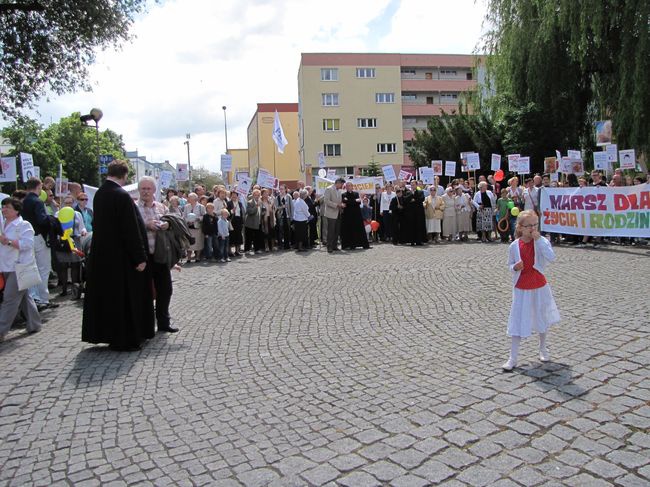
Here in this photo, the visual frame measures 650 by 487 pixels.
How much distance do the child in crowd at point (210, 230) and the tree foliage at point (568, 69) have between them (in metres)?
14.8

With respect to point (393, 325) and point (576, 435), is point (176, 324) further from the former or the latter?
point (576, 435)

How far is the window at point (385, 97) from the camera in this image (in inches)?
2665

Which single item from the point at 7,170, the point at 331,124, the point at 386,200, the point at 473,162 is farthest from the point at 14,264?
the point at 331,124

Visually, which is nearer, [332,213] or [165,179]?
[332,213]

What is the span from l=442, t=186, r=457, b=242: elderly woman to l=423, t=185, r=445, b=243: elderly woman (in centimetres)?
14

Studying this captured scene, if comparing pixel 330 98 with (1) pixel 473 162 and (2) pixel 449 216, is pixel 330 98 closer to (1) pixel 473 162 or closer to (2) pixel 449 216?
(1) pixel 473 162

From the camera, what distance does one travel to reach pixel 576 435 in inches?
153

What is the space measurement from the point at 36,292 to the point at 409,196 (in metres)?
12.0

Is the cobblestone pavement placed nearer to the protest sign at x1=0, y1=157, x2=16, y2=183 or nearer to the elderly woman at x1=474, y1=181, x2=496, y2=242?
the protest sign at x1=0, y1=157, x2=16, y2=183

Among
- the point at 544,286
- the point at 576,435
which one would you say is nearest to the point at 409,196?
the point at 544,286

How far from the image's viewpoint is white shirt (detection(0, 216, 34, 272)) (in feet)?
24.3

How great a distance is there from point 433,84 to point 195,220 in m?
62.7

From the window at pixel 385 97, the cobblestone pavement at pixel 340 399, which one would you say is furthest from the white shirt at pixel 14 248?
the window at pixel 385 97

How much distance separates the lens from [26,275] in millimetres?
7465
